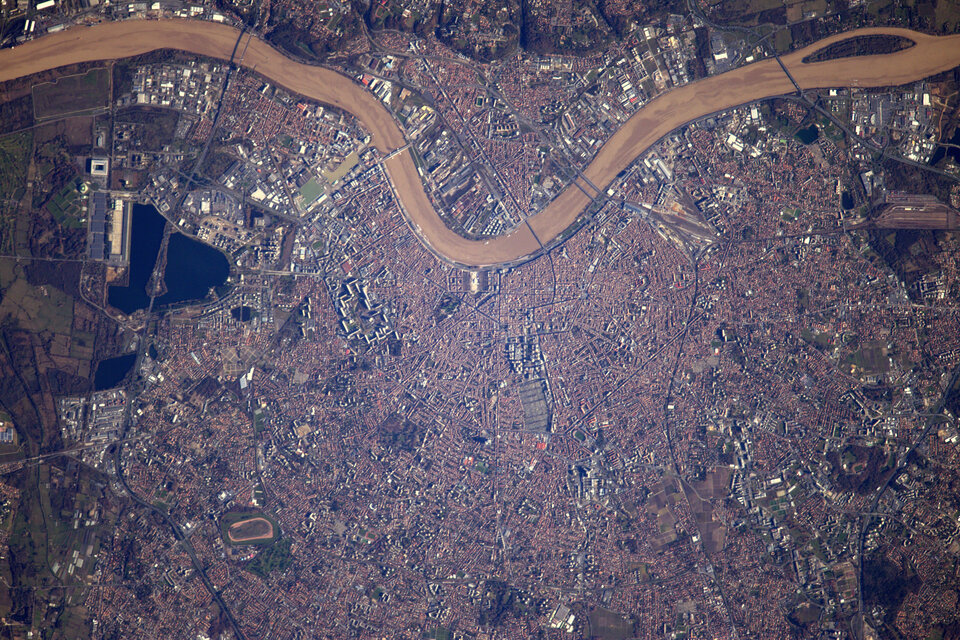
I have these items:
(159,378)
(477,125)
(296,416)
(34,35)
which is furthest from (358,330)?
(34,35)

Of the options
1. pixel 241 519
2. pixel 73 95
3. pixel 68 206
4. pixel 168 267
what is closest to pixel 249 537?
pixel 241 519

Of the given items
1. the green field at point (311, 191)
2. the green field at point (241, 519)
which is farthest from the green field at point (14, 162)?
the green field at point (241, 519)

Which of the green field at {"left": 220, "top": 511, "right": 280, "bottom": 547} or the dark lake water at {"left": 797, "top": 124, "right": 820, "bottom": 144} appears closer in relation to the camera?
the green field at {"left": 220, "top": 511, "right": 280, "bottom": 547}

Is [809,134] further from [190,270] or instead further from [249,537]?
[249,537]

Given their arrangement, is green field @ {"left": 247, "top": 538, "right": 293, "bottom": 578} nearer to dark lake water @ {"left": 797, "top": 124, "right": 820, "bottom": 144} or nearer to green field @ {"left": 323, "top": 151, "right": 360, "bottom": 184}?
green field @ {"left": 323, "top": 151, "right": 360, "bottom": 184}

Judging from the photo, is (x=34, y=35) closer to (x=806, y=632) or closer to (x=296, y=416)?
(x=296, y=416)

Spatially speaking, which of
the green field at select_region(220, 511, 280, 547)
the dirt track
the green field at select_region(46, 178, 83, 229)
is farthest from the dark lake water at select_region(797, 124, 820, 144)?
the green field at select_region(46, 178, 83, 229)
